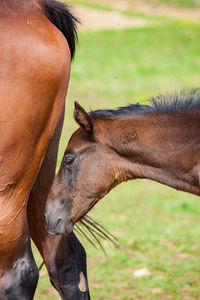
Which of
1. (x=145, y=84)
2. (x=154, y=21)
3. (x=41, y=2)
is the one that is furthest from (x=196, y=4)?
(x=41, y=2)

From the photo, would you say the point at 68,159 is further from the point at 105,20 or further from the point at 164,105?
the point at 105,20

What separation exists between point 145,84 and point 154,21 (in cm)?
1010

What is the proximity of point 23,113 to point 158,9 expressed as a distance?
101 feet

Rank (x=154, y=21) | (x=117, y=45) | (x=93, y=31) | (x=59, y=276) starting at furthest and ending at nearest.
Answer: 1. (x=154, y=21)
2. (x=93, y=31)
3. (x=117, y=45)
4. (x=59, y=276)

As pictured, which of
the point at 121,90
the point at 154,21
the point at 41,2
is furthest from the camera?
the point at 154,21

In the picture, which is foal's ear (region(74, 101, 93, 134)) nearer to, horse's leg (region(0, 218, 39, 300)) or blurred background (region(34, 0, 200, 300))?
horse's leg (region(0, 218, 39, 300))

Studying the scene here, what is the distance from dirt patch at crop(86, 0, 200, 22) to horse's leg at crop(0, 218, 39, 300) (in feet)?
92.9

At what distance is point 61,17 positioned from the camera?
183 inches

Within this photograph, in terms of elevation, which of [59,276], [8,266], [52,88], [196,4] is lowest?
[196,4]

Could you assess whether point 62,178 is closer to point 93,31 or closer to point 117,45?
point 117,45

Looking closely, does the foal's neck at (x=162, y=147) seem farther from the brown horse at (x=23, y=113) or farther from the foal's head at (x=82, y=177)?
the brown horse at (x=23, y=113)

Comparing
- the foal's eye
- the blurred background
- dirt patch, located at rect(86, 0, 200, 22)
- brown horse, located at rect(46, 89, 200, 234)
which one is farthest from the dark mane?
dirt patch, located at rect(86, 0, 200, 22)

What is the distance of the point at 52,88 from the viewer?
165 inches

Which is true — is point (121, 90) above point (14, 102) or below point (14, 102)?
below
